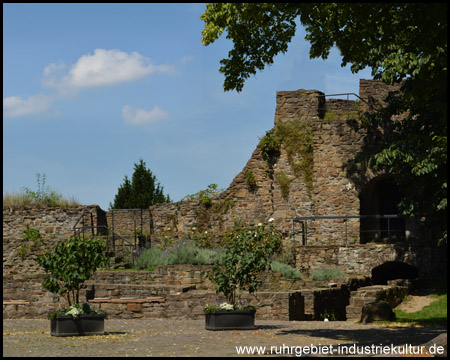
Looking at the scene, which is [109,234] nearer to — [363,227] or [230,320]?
[363,227]

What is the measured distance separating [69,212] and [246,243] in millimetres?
13727

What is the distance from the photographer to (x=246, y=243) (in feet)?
55.7

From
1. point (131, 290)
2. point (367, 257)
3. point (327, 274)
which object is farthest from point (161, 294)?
point (367, 257)

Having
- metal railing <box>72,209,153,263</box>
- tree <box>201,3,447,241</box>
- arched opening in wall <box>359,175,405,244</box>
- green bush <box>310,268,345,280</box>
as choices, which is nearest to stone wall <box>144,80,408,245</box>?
arched opening in wall <box>359,175,405,244</box>

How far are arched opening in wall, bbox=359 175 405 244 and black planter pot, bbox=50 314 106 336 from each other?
13527 mm

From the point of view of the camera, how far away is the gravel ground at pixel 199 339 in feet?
40.7

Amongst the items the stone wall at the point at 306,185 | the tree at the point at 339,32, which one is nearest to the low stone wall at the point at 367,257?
the stone wall at the point at 306,185

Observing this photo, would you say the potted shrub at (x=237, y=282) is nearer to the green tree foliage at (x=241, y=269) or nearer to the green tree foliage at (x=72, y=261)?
the green tree foliage at (x=241, y=269)

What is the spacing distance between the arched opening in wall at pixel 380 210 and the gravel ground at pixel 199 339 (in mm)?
9630

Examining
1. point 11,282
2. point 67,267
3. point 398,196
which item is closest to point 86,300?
point 11,282

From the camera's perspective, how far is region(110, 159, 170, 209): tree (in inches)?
1542

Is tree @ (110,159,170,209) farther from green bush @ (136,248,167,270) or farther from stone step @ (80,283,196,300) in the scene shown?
stone step @ (80,283,196,300)

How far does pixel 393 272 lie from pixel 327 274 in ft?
13.7

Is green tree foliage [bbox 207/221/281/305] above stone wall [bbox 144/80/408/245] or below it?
below
